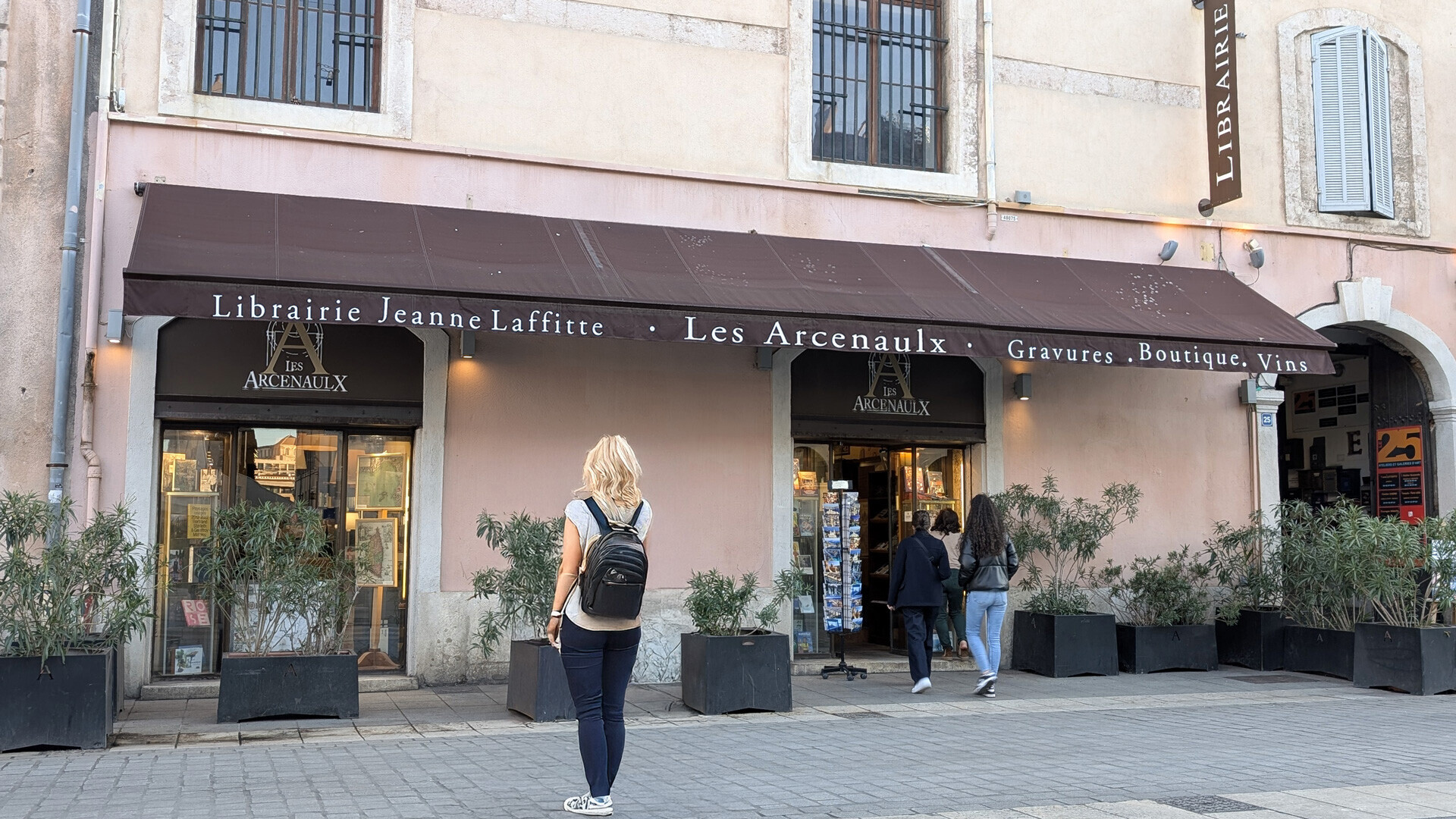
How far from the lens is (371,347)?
1031cm

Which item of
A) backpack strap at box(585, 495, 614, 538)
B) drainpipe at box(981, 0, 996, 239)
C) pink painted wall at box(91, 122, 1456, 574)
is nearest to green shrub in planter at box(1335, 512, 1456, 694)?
pink painted wall at box(91, 122, 1456, 574)

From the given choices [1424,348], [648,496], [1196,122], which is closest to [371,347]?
[648,496]

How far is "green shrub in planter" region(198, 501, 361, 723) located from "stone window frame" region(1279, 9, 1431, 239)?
998cm

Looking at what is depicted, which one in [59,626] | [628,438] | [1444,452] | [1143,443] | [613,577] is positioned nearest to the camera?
[613,577]

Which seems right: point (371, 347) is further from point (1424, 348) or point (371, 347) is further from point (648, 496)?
point (1424, 348)

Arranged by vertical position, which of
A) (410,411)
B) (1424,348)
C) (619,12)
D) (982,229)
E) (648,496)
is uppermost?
(619,12)

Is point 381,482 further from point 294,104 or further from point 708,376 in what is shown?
point 294,104

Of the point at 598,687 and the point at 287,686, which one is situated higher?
the point at 598,687

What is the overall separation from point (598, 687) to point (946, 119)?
8.34 metres

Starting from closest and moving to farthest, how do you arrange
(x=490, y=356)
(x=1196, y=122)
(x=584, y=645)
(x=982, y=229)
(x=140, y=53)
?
(x=584, y=645)
(x=140, y=53)
(x=490, y=356)
(x=982, y=229)
(x=1196, y=122)

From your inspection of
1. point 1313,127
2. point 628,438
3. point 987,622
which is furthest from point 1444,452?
point 628,438

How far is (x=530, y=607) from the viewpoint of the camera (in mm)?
8664

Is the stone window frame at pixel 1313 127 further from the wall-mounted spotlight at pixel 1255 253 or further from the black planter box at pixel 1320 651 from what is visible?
the black planter box at pixel 1320 651

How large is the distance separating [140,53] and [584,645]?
6.95 meters
